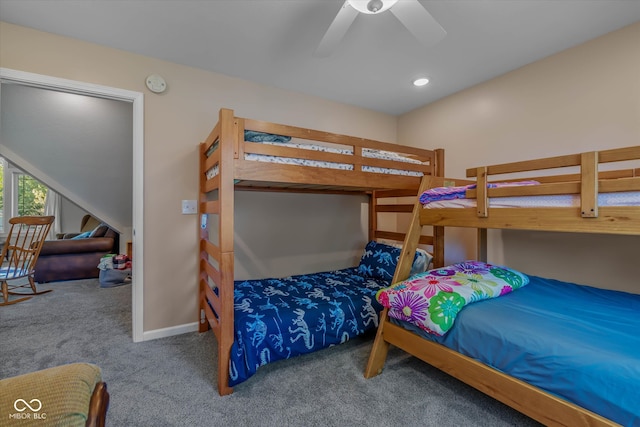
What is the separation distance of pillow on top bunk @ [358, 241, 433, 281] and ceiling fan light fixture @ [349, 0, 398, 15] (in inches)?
75.3

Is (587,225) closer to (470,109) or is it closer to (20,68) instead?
(470,109)

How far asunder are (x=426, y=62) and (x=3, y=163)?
24.4ft

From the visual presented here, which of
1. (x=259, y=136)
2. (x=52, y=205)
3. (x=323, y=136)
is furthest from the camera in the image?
(x=52, y=205)

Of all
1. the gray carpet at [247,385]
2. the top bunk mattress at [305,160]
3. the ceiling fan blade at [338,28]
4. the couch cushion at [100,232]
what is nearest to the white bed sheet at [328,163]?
the top bunk mattress at [305,160]

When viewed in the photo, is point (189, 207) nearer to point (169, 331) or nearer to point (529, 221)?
point (169, 331)

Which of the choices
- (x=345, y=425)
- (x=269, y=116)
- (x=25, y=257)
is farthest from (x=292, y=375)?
(x=25, y=257)

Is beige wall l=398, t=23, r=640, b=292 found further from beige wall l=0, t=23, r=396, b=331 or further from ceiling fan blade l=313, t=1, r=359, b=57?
ceiling fan blade l=313, t=1, r=359, b=57

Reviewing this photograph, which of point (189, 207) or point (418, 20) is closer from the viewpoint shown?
point (418, 20)

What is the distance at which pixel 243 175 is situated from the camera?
5.43 ft

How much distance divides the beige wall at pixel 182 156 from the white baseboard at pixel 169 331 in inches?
1.5

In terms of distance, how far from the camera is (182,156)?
7.93 feet

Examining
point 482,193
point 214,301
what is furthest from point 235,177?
point 482,193

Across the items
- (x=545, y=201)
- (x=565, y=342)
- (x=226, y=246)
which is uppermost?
(x=545, y=201)

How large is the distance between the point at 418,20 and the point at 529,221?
120 centimetres
